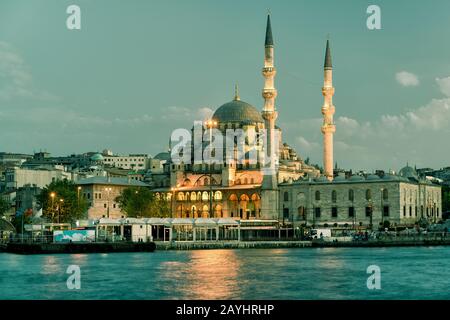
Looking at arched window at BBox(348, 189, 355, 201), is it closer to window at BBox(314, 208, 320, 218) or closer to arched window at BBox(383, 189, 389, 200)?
arched window at BBox(383, 189, 389, 200)

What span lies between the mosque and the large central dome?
0.13 m

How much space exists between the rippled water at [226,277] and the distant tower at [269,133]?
29427mm

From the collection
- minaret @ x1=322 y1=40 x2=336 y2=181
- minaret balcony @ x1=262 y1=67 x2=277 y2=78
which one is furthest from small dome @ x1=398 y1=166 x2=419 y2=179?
minaret balcony @ x1=262 y1=67 x2=277 y2=78

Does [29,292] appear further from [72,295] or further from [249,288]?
[249,288]

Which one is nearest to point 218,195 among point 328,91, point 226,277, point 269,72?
point 269,72

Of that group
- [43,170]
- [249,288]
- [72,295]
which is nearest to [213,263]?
[249,288]

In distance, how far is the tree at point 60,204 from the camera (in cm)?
7875

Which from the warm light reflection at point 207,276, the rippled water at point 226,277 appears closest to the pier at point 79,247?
the rippled water at point 226,277

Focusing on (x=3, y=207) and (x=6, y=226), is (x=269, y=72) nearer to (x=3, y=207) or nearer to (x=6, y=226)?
(x=3, y=207)

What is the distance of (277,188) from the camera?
90438mm

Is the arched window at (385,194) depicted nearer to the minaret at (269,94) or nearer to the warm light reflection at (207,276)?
the minaret at (269,94)

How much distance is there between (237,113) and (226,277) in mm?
65512

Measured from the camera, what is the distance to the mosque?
84.7 m
